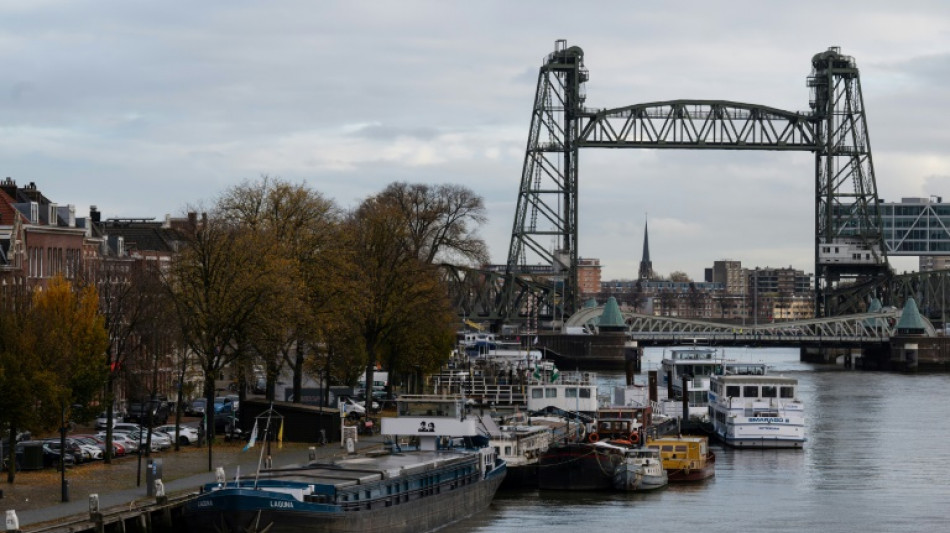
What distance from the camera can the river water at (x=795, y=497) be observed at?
49.5 meters

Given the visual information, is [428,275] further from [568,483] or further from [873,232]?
[873,232]

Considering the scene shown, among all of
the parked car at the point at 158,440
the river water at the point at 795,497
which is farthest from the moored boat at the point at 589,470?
the parked car at the point at 158,440

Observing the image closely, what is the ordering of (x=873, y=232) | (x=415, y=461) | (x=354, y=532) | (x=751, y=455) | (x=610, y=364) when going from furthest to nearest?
A: 1. (x=873, y=232)
2. (x=610, y=364)
3. (x=751, y=455)
4. (x=415, y=461)
5. (x=354, y=532)

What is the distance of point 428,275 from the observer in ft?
272

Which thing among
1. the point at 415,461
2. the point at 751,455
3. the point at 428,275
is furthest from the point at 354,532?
the point at 428,275

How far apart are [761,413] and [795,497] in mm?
18011

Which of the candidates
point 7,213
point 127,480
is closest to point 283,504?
point 127,480

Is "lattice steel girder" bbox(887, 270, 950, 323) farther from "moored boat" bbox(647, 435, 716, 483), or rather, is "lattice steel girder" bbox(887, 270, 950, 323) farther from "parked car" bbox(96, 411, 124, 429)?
"moored boat" bbox(647, 435, 716, 483)

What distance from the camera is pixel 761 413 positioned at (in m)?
73.6

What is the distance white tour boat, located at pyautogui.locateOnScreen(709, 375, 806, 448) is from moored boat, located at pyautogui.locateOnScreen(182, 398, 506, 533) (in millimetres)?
18783

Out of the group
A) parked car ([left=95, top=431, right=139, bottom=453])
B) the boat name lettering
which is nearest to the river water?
the boat name lettering

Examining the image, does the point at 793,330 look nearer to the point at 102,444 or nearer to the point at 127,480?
the point at 102,444

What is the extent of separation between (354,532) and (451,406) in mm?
12472

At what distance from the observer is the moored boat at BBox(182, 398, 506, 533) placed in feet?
128
